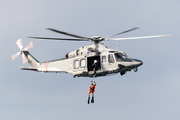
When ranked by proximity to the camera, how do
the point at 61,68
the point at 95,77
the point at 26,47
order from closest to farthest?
1. the point at 95,77
2. the point at 61,68
3. the point at 26,47

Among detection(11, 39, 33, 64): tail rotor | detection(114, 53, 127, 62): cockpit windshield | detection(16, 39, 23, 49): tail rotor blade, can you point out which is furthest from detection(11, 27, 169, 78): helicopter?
detection(16, 39, 23, 49): tail rotor blade

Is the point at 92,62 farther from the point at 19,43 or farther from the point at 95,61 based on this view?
the point at 19,43

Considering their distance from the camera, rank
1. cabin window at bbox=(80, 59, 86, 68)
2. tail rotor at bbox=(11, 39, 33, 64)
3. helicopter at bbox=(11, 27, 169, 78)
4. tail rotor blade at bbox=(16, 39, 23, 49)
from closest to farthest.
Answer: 1. helicopter at bbox=(11, 27, 169, 78)
2. cabin window at bbox=(80, 59, 86, 68)
3. tail rotor at bbox=(11, 39, 33, 64)
4. tail rotor blade at bbox=(16, 39, 23, 49)

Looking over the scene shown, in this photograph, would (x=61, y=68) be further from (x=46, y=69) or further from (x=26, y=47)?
(x=26, y=47)

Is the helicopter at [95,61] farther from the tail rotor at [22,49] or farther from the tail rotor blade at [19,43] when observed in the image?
the tail rotor blade at [19,43]

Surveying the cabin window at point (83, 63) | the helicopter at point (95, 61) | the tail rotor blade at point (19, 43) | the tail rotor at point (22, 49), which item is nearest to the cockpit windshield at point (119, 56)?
the helicopter at point (95, 61)

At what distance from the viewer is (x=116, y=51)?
33.6m

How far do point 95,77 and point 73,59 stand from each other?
3602 mm

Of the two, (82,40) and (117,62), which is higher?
(82,40)

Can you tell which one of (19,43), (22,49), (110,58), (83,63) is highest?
(19,43)

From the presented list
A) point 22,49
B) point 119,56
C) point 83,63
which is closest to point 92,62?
point 83,63

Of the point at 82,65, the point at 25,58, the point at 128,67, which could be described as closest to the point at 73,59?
the point at 82,65

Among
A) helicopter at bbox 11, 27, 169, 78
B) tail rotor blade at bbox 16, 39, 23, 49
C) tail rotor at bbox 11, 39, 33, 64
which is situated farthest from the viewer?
tail rotor blade at bbox 16, 39, 23, 49

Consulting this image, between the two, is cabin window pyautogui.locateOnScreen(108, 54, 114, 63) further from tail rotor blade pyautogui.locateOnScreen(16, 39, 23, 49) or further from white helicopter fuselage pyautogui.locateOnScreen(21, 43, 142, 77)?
tail rotor blade pyautogui.locateOnScreen(16, 39, 23, 49)
